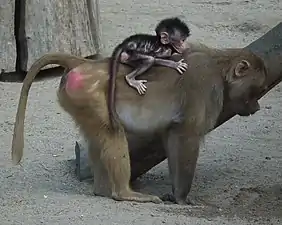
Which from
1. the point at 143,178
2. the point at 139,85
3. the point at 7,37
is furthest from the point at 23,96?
the point at 7,37

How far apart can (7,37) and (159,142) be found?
3.00m

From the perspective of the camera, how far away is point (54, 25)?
8.30m

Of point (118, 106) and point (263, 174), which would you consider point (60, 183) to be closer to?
point (118, 106)

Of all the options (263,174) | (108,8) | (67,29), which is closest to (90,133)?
(263,174)

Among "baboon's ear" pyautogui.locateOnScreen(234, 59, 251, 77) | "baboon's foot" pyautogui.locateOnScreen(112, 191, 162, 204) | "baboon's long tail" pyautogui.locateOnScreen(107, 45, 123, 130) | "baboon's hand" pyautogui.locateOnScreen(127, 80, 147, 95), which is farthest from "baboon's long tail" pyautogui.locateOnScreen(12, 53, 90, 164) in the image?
"baboon's ear" pyautogui.locateOnScreen(234, 59, 251, 77)

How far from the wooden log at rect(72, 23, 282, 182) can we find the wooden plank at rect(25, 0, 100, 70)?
8.02 feet

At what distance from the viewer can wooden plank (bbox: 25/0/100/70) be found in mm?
8234

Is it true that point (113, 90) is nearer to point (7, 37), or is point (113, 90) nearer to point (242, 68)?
point (242, 68)

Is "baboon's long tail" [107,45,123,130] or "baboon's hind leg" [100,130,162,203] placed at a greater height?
"baboon's long tail" [107,45,123,130]

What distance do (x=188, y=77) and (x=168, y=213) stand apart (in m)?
0.85

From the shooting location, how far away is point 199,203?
5.63 m

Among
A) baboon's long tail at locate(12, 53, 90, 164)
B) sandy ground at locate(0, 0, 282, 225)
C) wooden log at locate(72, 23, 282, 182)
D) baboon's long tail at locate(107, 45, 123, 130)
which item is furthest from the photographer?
wooden log at locate(72, 23, 282, 182)

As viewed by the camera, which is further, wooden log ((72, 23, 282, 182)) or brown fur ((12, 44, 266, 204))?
wooden log ((72, 23, 282, 182))

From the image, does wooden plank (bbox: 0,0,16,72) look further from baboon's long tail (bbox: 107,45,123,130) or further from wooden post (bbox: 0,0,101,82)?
baboon's long tail (bbox: 107,45,123,130)
